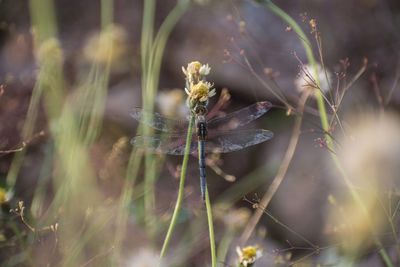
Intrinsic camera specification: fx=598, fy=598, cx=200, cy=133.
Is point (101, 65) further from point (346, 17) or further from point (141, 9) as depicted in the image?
point (346, 17)

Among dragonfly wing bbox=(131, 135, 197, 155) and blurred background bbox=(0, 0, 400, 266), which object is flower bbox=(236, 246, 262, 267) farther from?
dragonfly wing bbox=(131, 135, 197, 155)

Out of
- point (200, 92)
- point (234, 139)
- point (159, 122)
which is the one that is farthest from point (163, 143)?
point (200, 92)

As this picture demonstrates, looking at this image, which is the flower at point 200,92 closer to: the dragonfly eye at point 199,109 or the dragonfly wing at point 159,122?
the dragonfly eye at point 199,109

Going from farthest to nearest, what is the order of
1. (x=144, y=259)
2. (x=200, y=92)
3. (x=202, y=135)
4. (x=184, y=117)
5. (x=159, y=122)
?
1. (x=184, y=117)
2. (x=144, y=259)
3. (x=159, y=122)
4. (x=202, y=135)
5. (x=200, y=92)

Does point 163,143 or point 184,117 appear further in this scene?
point 184,117

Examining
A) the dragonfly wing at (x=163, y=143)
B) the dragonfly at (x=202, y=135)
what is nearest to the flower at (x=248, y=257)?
the dragonfly at (x=202, y=135)

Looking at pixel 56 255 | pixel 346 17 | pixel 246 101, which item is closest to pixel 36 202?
pixel 56 255

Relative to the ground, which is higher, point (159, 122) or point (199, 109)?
point (199, 109)

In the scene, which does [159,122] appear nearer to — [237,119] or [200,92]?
[237,119]
